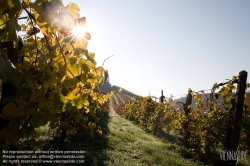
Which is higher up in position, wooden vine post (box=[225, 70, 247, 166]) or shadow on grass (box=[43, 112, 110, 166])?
wooden vine post (box=[225, 70, 247, 166])

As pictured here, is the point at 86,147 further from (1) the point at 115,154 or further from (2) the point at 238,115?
(2) the point at 238,115

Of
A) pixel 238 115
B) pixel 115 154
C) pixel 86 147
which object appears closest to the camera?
pixel 238 115

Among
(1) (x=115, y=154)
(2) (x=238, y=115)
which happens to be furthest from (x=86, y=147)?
(2) (x=238, y=115)

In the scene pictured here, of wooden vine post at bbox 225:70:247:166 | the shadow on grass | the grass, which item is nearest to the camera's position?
wooden vine post at bbox 225:70:247:166

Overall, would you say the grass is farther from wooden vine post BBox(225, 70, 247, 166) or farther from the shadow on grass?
wooden vine post BBox(225, 70, 247, 166)

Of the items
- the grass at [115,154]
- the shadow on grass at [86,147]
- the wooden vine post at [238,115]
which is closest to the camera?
the wooden vine post at [238,115]

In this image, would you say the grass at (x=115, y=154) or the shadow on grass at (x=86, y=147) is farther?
the grass at (x=115, y=154)

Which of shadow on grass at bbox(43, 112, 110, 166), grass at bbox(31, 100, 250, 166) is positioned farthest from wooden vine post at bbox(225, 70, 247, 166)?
shadow on grass at bbox(43, 112, 110, 166)

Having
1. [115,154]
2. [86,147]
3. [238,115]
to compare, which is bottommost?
[115,154]

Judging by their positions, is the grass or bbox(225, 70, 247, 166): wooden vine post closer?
bbox(225, 70, 247, 166): wooden vine post

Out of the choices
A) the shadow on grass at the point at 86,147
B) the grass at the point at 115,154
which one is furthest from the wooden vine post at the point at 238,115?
the shadow on grass at the point at 86,147

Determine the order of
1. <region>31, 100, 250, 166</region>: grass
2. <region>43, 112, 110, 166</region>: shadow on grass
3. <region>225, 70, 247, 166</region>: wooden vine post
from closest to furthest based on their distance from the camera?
<region>225, 70, 247, 166</region>: wooden vine post → <region>43, 112, 110, 166</region>: shadow on grass → <region>31, 100, 250, 166</region>: grass

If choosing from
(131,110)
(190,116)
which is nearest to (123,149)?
(190,116)

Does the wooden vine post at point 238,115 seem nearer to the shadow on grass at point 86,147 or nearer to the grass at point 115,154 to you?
the grass at point 115,154
